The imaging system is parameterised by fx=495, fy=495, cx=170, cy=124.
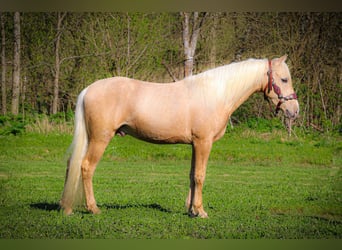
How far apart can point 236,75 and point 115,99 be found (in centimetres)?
159

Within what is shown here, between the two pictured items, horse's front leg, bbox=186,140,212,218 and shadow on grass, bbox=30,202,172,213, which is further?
shadow on grass, bbox=30,202,172,213

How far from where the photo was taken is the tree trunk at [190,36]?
1217 cm

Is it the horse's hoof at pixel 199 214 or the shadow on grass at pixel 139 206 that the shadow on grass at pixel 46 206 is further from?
the horse's hoof at pixel 199 214

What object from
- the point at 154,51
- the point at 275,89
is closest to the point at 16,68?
the point at 154,51

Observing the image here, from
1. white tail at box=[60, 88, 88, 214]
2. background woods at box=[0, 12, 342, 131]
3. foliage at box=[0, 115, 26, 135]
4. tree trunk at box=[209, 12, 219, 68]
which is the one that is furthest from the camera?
tree trunk at box=[209, 12, 219, 68]

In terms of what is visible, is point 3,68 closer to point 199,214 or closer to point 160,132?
point 160,132

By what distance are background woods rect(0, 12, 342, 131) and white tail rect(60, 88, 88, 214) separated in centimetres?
586

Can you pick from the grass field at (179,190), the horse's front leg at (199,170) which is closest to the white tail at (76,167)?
the grass field at (179,190)

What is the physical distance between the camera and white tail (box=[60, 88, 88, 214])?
20.7 feet

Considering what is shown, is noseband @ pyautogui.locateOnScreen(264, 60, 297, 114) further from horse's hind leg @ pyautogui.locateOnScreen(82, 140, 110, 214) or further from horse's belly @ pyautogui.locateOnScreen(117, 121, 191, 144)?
horse's hind leg @ pyautogui.locateOnScreen(82, 140, 110, 214)

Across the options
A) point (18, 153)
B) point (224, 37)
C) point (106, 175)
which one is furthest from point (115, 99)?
point (224, 37)

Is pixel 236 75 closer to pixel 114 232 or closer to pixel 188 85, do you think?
pixel 188 85

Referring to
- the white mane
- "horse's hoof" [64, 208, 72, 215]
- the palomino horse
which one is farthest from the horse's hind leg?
the white mane

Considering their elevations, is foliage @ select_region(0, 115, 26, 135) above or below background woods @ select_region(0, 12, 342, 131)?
below
